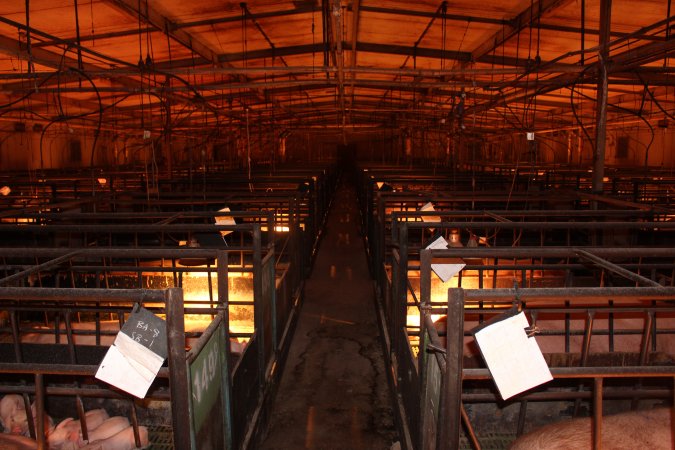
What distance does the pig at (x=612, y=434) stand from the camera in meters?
2.60

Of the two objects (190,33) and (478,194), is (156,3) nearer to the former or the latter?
(190,33)

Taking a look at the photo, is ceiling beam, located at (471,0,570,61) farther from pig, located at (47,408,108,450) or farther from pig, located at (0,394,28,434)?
pig, located at (0,394,28,434)

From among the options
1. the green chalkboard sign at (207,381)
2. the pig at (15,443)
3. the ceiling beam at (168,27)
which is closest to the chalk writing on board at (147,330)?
the green chalkboard sign at (207,381)

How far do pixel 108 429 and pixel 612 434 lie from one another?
3182 millimetres

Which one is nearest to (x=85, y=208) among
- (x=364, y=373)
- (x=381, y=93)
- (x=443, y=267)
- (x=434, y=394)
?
(x=364, y=373)

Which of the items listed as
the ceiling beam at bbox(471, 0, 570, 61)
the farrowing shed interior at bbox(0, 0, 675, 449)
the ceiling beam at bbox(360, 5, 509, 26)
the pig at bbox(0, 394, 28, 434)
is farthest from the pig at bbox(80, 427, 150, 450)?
the ceiling beam at bbox(360, 5, 509, 26)

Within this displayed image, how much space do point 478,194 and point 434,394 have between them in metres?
5.45

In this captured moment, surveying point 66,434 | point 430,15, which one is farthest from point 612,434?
point 430,15

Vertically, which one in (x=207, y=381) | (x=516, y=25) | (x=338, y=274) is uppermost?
(x=516, y=25)

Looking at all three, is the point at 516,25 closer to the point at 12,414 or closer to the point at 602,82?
the point at 602,82

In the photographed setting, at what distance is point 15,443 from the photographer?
2670 millimetres

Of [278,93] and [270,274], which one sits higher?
[278,93]

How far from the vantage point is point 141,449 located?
11.4ft

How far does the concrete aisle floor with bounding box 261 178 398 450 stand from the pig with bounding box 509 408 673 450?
2.07 metres
